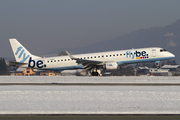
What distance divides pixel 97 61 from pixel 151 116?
79.3ft

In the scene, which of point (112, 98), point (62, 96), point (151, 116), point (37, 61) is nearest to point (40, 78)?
point (37, 61)

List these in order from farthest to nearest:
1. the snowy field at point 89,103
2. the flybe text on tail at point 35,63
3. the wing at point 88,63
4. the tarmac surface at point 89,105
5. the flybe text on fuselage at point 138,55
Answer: the flybe text on tail at point 35,63
the wing at point 88,63
the flybe text on fuselage at point 138,55
the snowy field at point 89,103
the tarmac surface at point 89,105

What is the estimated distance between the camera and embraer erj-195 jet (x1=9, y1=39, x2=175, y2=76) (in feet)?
120

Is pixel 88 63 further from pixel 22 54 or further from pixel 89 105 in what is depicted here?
pixel 89 105

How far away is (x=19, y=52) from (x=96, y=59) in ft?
51.1

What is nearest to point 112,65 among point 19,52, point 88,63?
point 88,63

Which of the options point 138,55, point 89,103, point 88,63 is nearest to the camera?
point 89,103

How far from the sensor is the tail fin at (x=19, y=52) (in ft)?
140

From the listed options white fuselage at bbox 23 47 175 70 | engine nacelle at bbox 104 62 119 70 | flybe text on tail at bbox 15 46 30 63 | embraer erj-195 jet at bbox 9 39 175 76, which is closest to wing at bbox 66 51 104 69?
embraer erj-195 jet at bbox 9 39 175 76

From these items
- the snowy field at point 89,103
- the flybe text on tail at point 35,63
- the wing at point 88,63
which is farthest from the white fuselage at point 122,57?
the snowy field at point 89,103

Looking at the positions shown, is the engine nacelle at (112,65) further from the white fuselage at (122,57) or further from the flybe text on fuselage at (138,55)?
the flybe text on fuselage at (138,55)

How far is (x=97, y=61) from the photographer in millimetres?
37031

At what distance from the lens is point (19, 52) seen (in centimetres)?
4319

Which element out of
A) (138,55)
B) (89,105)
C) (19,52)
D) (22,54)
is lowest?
(89,105)
